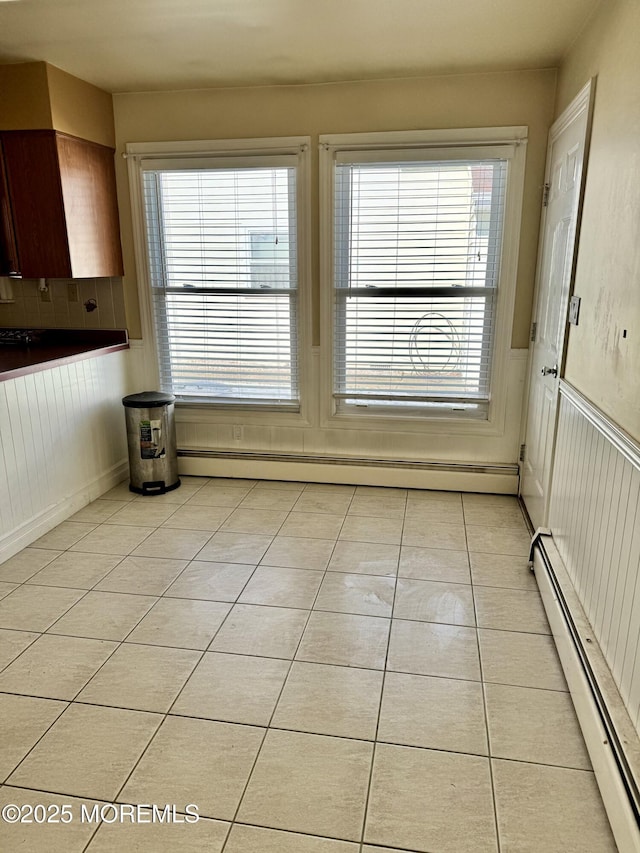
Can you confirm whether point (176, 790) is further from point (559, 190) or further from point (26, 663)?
point (559, 190)

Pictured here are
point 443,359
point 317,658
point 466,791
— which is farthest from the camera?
point 443,359

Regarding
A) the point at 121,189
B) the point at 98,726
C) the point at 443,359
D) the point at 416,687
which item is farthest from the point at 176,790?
the point at 121,189

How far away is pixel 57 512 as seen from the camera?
3500 millimetres

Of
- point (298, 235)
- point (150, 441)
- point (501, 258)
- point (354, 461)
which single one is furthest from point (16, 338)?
point (501, 258)

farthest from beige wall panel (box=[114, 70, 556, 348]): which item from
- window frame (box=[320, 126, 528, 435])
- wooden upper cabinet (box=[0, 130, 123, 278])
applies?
wooden upper cabinet (box=[0, 130, 123, 278])

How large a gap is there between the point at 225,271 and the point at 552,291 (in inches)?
82.3

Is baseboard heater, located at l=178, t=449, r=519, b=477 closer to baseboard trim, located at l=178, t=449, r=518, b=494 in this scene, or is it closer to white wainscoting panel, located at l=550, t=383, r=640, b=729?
baseboard trim, located at l=178, t=449, r=518, b=494

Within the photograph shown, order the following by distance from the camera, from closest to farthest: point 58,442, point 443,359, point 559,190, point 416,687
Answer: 1. point 416,687
2. point 559,190
3. point 58,442
4. point 443,359

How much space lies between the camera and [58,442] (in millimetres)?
3520

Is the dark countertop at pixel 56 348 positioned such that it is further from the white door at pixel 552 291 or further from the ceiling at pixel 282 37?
→ the white door at pixel 552 291

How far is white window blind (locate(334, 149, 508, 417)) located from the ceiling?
1.72 feet

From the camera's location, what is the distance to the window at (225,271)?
3811 millimetres

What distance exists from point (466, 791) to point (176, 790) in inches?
33.0

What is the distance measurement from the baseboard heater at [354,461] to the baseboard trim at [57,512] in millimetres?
488
